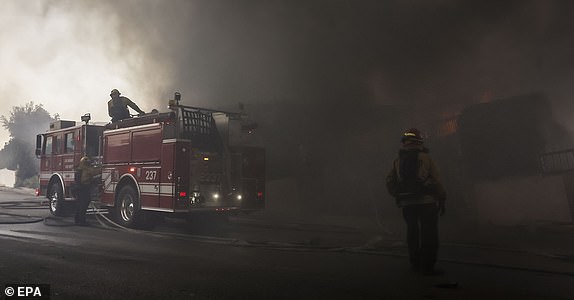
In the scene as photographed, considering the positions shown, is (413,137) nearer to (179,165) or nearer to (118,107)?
(179,165)

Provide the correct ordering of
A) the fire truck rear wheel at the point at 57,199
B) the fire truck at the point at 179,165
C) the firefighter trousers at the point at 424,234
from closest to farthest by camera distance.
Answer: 1. the firefighter trousers at the point at 424,234
2. the fire truck at the point at 179,165
3. the fire truck rear wheel at the point at 57,199

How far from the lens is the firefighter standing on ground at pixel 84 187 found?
9.05 metres

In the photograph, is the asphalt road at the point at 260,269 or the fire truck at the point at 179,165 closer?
the asphalt road at the point at 260,269

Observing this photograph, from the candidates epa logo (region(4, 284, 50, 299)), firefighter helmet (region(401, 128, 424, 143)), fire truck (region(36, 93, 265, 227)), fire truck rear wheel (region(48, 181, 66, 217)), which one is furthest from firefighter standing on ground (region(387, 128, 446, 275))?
fire truck rear wheel (region(48, 181, 66, 217))

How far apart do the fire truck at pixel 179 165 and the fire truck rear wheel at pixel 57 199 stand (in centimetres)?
88

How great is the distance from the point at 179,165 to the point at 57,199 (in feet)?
14.6

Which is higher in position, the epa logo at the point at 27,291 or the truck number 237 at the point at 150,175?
the truck number 237 at the point at 150,175

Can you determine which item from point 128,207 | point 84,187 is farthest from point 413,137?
point 84,187

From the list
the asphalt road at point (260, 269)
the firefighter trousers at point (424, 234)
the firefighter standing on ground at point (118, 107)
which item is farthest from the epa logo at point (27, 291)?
the firefighter standing on ground at point (118, 107)

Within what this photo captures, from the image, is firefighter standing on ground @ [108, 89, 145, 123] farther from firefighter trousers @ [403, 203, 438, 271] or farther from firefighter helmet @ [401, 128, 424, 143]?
firefighter trousers @ [403, 203, 438, 271]

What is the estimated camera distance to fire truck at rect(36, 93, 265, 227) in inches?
316

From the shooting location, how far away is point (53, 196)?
35.3 feet

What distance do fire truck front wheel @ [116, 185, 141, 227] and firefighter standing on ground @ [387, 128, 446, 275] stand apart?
5.59 meters

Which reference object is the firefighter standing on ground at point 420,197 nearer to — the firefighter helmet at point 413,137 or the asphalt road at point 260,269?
the firefighter helmet at point 413,137
